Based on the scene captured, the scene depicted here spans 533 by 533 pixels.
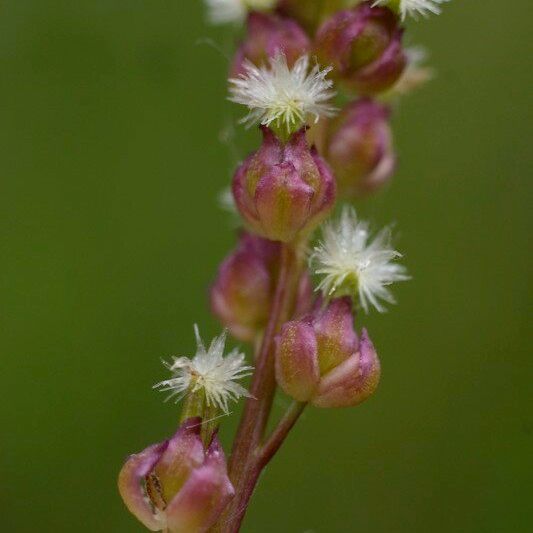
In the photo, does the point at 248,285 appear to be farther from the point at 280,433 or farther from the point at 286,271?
the point at 280,433

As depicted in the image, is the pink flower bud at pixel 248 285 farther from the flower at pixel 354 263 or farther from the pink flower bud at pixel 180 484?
the pink flower bud at pixel 180 484

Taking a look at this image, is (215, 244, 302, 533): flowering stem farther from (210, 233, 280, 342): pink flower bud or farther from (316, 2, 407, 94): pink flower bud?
(316, 2, 407, 94): pink flower bud

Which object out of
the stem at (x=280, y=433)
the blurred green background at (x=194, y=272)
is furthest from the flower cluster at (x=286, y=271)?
the blurred green background at (x=194, y=272)

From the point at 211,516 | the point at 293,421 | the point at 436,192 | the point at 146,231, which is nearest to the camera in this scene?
the point at 211,516

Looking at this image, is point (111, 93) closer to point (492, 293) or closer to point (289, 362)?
point (492, 293)

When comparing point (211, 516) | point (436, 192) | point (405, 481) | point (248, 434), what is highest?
point (436, 192)

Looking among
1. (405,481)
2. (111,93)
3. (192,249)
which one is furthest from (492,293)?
(111,93)

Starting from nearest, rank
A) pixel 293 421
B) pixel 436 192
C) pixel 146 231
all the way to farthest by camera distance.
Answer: pixel 293 421, pixel 146 231, pixel 436 192
